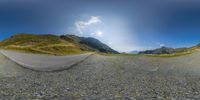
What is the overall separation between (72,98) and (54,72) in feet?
74.2

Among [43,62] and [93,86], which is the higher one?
[43,62]

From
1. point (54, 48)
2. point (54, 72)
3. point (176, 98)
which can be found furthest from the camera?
point (54, 48)

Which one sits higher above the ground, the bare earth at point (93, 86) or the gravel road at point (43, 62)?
the gravel road at point (43, 62)

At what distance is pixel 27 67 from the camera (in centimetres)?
4572

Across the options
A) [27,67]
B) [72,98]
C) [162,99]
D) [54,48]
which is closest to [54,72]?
[27,67]

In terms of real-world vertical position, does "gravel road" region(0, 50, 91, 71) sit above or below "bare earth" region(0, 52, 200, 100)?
above

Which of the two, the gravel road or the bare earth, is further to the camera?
the gravel road

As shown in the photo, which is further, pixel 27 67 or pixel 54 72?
pixel 27 67

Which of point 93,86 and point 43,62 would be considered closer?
point 93,86

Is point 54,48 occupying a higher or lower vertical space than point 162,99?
higher

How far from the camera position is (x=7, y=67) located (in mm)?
45375

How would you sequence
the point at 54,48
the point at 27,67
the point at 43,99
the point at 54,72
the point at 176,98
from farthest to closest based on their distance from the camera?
the point at 54,48, the point at 27,67, the point at 54,72, the point at 176,98, the point at 43,99

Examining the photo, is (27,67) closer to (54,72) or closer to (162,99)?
(54,72)

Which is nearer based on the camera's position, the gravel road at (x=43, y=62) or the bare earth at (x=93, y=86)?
the bare earth at (x=93, y=86)
